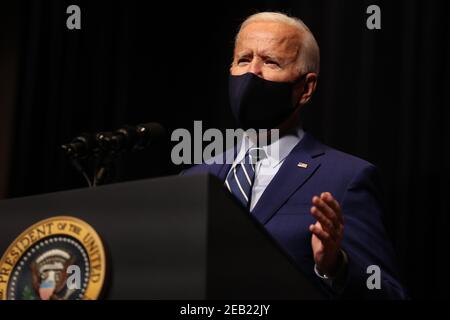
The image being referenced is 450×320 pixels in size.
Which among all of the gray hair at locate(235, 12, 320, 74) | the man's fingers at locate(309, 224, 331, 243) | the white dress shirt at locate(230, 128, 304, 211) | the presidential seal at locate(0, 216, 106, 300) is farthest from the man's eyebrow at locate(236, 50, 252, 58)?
the presidential seal at locate(0, 216, 106, 300)

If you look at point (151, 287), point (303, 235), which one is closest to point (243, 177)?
point (303, 235)

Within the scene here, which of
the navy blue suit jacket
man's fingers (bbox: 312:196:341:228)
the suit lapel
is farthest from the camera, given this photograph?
the suit lapel

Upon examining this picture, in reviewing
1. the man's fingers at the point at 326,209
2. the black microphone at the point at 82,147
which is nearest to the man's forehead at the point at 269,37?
the black microphone at the point at 82,147

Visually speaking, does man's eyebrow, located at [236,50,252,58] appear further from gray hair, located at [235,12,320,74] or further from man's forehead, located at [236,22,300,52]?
gray hair, located at [235,12,320,74]

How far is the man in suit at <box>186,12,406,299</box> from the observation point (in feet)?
6.23

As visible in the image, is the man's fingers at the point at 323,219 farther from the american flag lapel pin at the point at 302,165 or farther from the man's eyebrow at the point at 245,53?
the man's eyebrow at the point at 245,53

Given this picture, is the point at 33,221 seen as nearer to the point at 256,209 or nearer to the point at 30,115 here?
the point at 256,209

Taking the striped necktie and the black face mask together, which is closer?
the striped necktie

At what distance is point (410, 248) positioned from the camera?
9.91ft

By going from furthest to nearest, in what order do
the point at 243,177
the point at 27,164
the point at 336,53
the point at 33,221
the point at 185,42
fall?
the point at 185,42
the point at 27,164
the point at 336,53
the point at 243,177
the point at 33,221

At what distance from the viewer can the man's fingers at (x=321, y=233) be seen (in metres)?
1.63

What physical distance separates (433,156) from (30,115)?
1.90m

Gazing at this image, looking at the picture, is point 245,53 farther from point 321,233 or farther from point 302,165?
point 321,233

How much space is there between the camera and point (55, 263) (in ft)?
4.87
